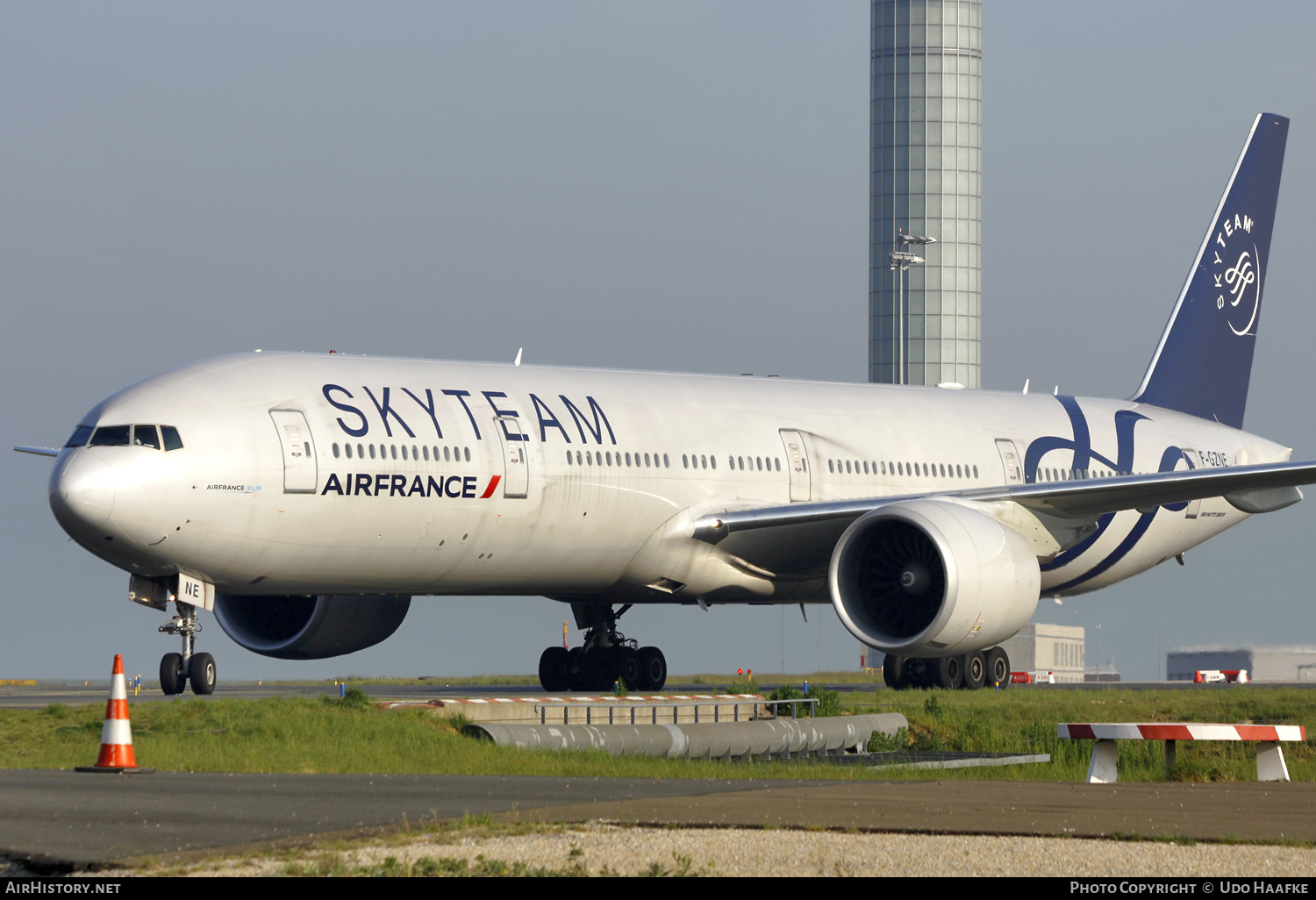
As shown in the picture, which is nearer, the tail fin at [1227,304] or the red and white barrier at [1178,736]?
the red and white barrier at [1178,736]

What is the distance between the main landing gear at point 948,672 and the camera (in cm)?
2544

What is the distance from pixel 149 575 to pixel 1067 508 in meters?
11.1

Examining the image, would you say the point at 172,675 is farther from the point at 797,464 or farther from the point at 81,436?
the point at 797,464

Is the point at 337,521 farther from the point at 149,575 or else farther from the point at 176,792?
the point at 176,792

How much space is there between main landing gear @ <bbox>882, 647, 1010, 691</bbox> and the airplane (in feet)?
0.13

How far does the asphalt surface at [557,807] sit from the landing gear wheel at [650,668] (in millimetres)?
12971

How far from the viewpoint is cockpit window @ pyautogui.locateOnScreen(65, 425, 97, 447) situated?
1892cm

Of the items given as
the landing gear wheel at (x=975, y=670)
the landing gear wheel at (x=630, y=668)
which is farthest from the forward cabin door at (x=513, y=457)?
the landing gear wheel at (x=975, y=670)

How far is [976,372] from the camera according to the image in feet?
236

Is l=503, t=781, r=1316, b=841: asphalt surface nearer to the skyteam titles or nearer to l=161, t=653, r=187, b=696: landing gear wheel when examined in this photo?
l=161, t=653, r=187, b=696: landing gear wheel

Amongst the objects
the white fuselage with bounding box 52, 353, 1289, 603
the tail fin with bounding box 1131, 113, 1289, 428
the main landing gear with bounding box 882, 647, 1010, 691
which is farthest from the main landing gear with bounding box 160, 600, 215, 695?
the tail fin with bounding box 1131, 113, 1289, 428

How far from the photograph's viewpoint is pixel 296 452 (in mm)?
19188

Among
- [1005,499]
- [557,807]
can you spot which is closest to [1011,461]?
[1005,499]

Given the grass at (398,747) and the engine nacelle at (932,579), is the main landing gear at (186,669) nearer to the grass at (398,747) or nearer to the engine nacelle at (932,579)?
the grass at (398,747)
